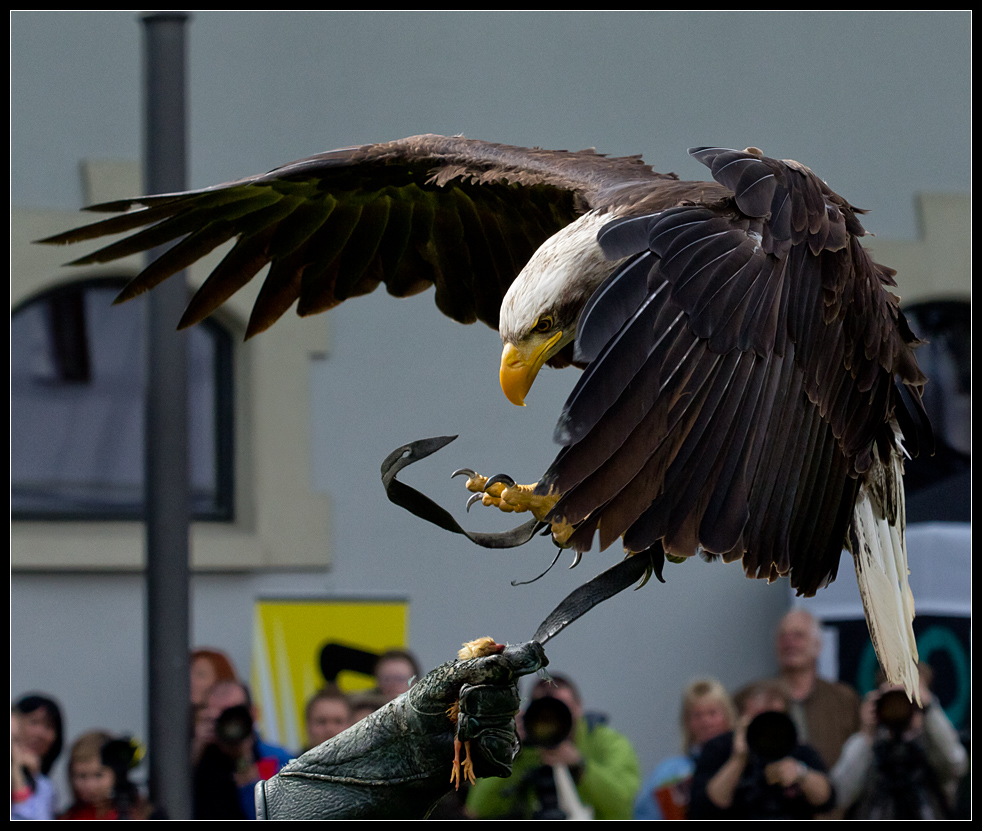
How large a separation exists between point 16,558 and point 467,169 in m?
3.86

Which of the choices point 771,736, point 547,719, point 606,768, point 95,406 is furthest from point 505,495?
point 95,406

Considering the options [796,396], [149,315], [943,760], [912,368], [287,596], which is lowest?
[943,760]

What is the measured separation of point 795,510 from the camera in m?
2.26

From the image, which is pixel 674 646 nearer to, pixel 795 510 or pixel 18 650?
pixel 18 650

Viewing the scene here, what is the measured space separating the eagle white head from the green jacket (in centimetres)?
221

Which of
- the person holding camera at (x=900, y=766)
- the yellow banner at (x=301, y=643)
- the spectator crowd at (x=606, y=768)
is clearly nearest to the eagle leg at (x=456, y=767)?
the spectator crowd at (x=606, y=768)

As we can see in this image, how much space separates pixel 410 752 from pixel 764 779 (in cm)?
282

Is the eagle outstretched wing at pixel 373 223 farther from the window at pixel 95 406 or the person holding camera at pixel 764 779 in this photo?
the window at pixel 95 406

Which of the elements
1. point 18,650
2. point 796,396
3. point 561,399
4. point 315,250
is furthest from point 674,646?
point 796,396

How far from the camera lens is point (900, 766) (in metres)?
4.74

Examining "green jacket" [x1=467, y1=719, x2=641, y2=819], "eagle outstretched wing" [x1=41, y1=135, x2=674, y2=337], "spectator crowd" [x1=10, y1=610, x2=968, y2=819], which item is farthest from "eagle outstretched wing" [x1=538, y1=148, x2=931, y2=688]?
"green jacket" [x1=467, y1=719, x2=641, y2=819]

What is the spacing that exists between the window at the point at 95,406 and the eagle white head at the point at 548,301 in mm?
4097

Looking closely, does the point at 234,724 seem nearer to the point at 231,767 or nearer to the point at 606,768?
the point at 231,767

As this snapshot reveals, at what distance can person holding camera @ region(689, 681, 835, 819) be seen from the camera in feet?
14.8
